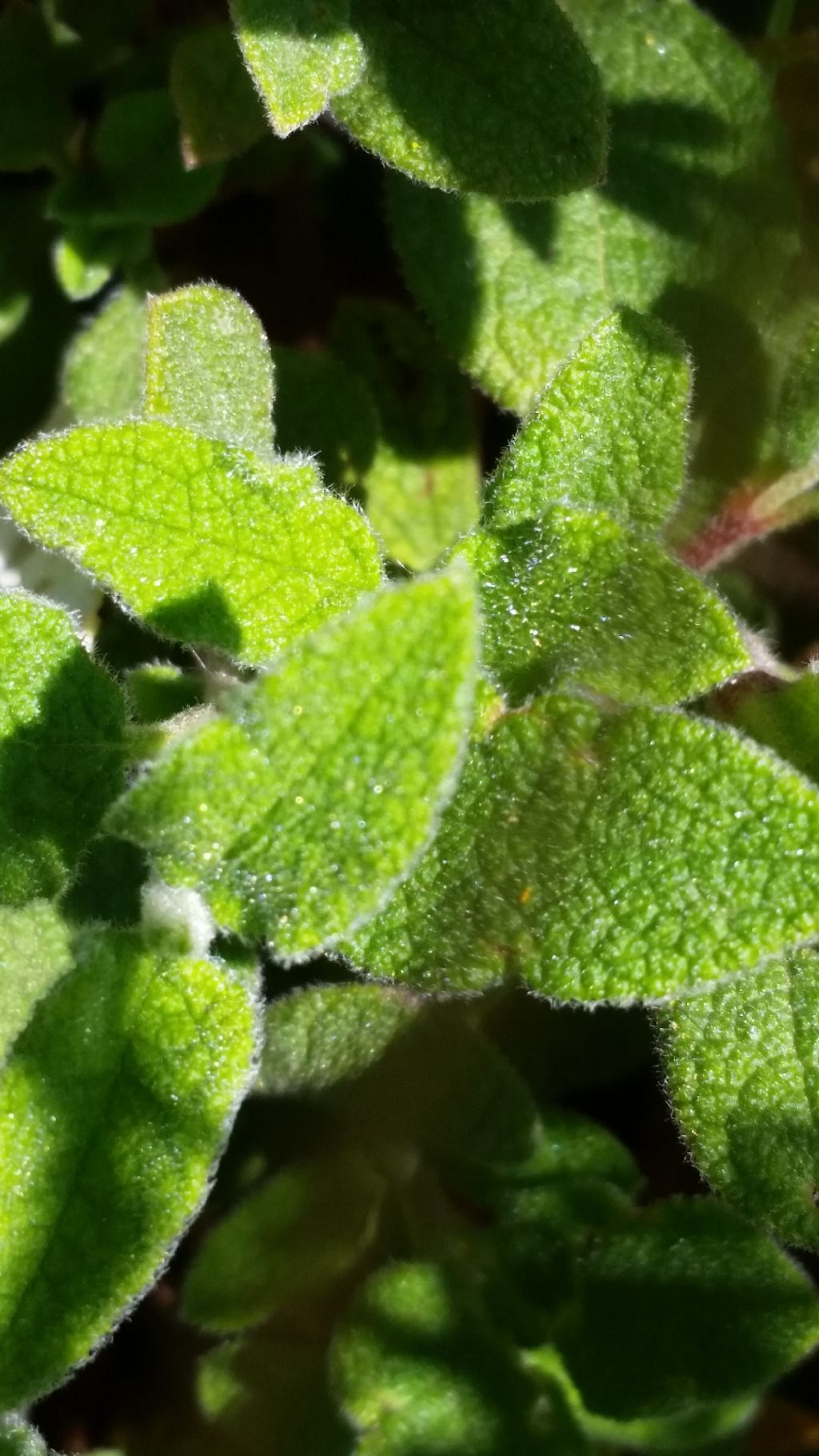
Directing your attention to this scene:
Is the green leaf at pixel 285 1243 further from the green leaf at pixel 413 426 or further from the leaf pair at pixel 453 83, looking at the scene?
the leaf pair at pixel 453 83

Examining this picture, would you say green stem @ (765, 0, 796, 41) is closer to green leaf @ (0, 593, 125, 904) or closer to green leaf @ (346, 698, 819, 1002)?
green leaf @ (346, 698, 819, 1002)

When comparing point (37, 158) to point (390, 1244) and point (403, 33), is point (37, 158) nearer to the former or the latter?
point (403, 33)

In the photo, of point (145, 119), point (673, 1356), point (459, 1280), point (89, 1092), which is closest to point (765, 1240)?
point (673, 1356)

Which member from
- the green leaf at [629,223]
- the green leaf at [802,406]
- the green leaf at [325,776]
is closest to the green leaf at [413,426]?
the green leaf at [629,223]

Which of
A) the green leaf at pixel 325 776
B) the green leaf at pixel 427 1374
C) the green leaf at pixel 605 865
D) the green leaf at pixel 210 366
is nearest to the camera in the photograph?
the green leaf at pixel 325 776

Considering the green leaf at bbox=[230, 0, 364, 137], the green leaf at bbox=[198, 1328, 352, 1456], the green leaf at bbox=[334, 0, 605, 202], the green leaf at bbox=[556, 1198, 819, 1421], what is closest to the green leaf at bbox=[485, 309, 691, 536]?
the green leaf at bbox=[334, 0, 605, 202]

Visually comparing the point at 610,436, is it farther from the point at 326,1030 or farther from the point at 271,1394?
the point at 271,1394
